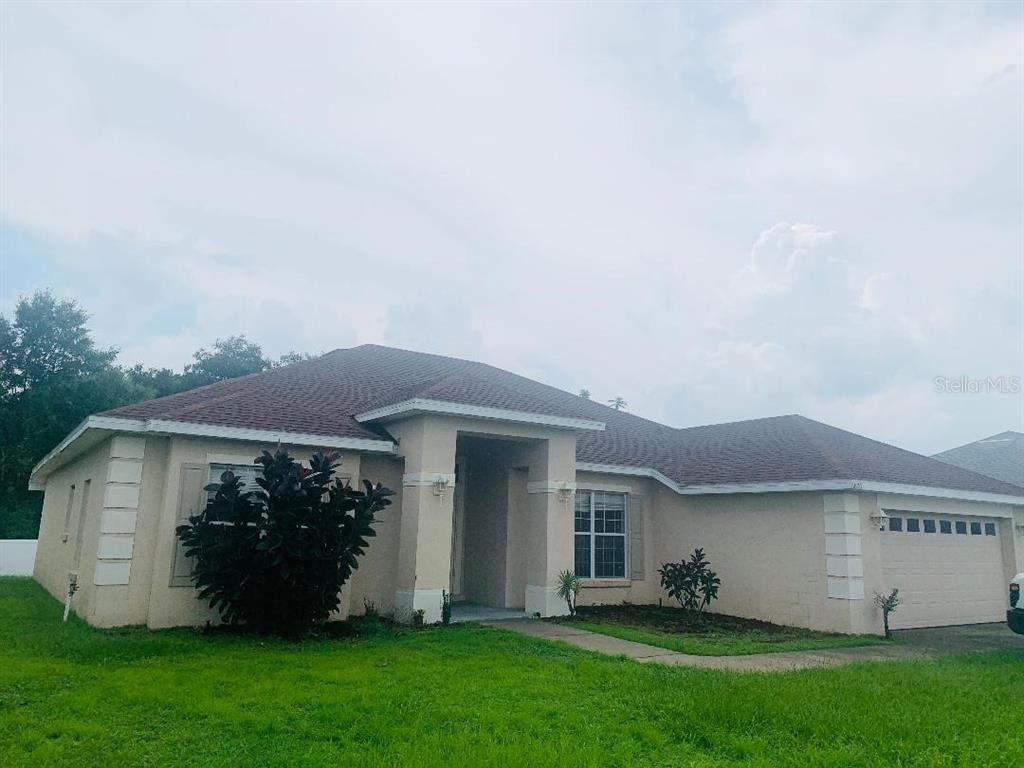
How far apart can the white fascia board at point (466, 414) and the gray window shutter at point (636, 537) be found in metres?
3.35

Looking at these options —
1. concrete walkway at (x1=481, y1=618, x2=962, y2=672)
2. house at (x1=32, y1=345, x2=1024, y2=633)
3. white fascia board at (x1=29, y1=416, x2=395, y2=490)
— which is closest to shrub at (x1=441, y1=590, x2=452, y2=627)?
house at (x1=32, y1=345, x2=1024, y2=633)

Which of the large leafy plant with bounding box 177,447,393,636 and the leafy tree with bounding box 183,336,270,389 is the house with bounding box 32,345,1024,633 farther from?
the leafy tree with bounding box 183,336,270,389

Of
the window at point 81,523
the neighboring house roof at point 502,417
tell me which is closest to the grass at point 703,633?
the neighboring house roof at point 502,417

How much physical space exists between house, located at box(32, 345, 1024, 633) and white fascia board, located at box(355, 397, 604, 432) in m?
0.04

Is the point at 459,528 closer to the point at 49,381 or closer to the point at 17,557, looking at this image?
the point at 17,557

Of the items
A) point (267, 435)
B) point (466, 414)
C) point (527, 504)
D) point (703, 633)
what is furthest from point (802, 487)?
point (267, 435)

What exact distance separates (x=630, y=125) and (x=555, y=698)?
9.34 metres

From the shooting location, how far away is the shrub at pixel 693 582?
14.0 meters

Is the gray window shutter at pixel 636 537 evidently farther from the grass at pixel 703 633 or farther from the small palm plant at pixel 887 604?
the small palm plant at pixel 887 604

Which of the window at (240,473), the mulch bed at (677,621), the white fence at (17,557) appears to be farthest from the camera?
the white fence at (17,557)

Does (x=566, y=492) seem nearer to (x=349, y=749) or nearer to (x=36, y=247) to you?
(x=349, y=749)

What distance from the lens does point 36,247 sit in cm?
1650

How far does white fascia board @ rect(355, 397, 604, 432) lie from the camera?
12.0 m

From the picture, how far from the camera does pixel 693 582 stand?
14.1 m
